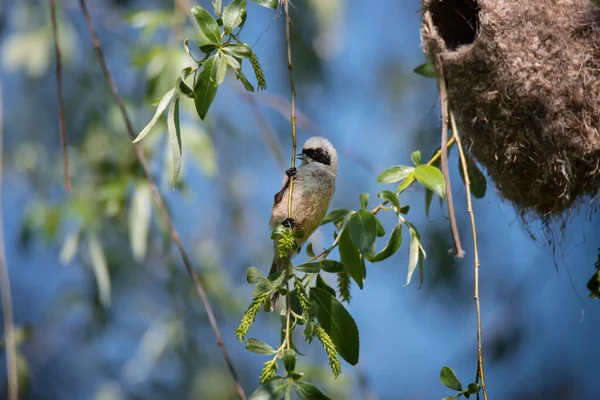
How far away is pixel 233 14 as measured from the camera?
163cm

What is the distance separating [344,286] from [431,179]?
418 millimetres

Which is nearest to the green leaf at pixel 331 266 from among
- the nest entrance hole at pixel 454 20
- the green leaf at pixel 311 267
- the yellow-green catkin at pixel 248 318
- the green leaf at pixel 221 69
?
the green leaf at pixel 311 267

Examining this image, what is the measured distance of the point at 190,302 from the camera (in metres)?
4.49

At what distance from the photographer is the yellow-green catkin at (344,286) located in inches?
80.3

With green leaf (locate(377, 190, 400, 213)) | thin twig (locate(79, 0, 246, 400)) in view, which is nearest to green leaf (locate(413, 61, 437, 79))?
green leaf (locate(377, 190, 400, 213))

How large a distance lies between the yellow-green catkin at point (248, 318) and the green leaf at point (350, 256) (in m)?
0.35

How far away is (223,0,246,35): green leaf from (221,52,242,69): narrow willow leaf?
2.4 inches

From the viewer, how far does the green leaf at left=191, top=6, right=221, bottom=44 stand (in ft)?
5.23

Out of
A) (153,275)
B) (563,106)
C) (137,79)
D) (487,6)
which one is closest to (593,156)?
(563,106)

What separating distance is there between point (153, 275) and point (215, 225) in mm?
683

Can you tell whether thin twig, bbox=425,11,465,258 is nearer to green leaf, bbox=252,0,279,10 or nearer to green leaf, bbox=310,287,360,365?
green leaf, bbox=310,287,360,365

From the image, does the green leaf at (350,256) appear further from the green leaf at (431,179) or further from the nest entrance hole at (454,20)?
the nest entrance hole at (454,20)

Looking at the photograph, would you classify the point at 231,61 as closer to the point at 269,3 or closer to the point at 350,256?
the point at 269,3

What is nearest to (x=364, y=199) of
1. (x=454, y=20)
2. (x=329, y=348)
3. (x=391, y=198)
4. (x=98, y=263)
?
(x=391, y=198)
